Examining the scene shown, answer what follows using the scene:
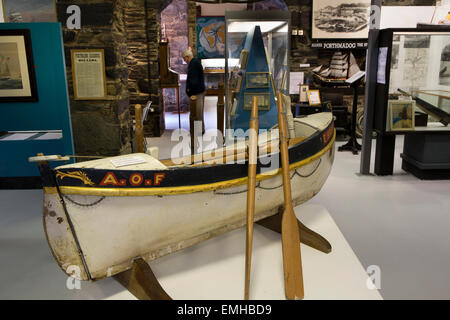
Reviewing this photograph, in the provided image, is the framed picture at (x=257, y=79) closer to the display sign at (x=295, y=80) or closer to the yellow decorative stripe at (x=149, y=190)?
the display sign at (x=295, y=80)

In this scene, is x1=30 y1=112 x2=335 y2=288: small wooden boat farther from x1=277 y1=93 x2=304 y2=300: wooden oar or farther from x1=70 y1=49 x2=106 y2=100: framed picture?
x1=70 y1=49 x2=106 y2=100: framed picture

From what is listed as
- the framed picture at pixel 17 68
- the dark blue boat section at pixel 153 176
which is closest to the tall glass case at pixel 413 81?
the dark blue boat section at pixel 153 176

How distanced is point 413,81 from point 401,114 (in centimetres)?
52

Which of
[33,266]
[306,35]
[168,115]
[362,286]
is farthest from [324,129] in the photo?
[168,115]

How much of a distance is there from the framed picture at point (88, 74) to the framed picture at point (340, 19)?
4.51 metres

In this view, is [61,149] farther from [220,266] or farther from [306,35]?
[306,35]

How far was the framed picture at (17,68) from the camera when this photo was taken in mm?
4125

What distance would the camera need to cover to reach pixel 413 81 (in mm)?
4980

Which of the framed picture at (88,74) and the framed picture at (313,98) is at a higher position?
the framed picture at (88,74)

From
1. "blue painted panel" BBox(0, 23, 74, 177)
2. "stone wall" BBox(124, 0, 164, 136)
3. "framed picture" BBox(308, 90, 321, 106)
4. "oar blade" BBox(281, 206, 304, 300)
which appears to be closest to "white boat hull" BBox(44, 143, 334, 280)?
"oar blade" BBox(281, 206, 304, 300)

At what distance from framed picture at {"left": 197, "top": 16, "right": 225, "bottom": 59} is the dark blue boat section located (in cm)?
892

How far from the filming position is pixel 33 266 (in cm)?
292

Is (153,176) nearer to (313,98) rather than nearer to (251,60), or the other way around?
(251,60)

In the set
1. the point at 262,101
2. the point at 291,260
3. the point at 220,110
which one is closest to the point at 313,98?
the point at 262,101
